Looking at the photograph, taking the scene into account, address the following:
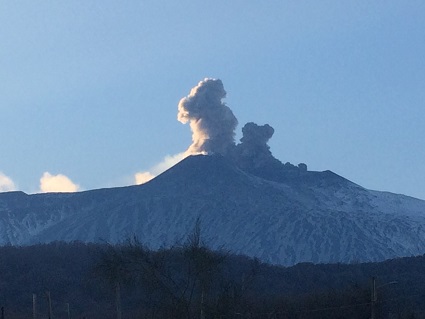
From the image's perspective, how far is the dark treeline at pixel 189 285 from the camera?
58844 mm

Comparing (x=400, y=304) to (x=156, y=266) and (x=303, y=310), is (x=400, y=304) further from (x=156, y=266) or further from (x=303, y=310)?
(x=156, y=266)

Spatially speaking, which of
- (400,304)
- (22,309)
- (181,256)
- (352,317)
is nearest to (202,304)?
(181,256)

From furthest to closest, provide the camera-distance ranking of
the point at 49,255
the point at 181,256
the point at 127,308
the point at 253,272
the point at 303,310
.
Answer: the point at 49,255 → the point at 127,308 → the point at 303,310 → the point at 181,256 → the point at 253,272

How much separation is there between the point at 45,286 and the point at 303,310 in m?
43.4

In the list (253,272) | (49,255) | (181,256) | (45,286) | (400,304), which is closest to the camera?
(253,272)

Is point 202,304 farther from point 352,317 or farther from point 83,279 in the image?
point 83,279

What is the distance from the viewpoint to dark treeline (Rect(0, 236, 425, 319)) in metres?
58.8

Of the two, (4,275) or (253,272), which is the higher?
(4,275)

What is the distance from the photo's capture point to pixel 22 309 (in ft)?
316

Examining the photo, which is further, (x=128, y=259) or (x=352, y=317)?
(x=352, y=317)

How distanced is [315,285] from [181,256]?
47866 mm

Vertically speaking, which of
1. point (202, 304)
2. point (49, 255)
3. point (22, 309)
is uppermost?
point (49, 255)

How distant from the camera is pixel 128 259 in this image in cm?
5947

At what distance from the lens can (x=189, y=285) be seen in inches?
3314
